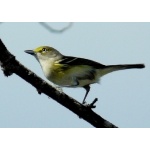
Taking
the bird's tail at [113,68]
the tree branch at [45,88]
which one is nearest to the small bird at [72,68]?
the bird's tail at [113,68]

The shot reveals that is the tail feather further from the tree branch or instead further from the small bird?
the tree branch

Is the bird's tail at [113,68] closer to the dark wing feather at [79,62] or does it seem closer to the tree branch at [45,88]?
the dark wing feather at [79,62]

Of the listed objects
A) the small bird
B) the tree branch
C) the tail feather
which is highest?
the tail feather

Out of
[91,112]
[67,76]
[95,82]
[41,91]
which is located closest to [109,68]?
[95,82]

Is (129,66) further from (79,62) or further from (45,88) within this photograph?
(45,88)

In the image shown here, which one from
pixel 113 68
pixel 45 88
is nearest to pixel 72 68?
pixel 113 68

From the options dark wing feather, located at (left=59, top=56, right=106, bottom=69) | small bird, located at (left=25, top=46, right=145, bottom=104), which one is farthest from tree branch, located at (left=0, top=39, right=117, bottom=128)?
dark wing feather, located at (left=59, top=56, right=106, bottom=69)

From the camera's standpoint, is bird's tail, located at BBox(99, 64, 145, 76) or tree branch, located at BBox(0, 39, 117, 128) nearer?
tree branch, located at BBox(0, 39, 117, 128)
